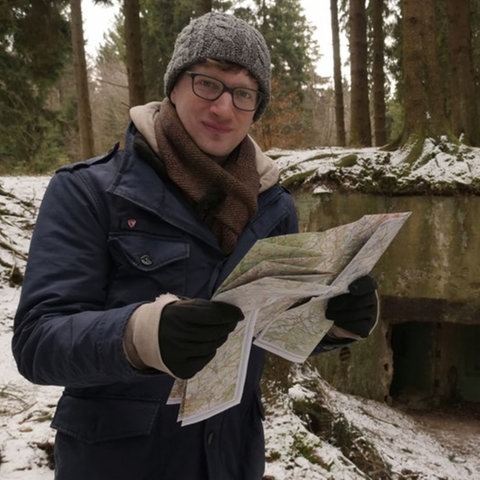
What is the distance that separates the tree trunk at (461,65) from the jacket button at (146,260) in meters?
8.72

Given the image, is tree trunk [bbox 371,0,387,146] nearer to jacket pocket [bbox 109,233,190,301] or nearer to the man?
the man

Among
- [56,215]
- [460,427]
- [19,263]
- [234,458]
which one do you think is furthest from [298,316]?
[460,427]

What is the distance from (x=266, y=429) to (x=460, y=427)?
3.87 metres

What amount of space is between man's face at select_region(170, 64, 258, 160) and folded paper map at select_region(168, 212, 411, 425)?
1.57ft

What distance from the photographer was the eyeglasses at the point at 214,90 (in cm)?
156

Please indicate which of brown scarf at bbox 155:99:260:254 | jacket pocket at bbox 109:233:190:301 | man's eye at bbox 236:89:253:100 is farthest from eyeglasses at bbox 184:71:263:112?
jacket pocket at bbox 109:233:190:301

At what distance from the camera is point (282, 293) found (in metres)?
1.17

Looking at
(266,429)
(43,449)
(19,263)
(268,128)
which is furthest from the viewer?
→ (268,128)

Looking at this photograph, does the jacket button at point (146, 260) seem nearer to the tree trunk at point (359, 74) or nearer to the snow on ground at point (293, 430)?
the snow on ground at point (293, 430)

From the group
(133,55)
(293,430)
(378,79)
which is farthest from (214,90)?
(378,79)

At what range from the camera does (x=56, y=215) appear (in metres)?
1.29

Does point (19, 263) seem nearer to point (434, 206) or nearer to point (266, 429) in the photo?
point (266, 429)

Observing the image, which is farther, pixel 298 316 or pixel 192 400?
pixel 298 316

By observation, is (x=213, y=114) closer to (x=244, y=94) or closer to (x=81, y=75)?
(x=244, y=94)
